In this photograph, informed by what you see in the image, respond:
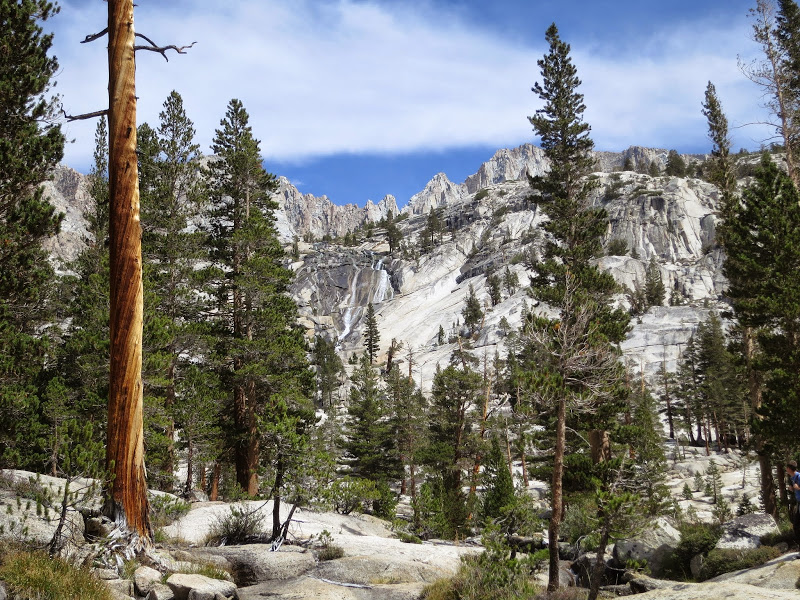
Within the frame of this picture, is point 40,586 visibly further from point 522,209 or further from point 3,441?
point 522,209

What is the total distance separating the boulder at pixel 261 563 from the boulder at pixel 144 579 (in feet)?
7.00

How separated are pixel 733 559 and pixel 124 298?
14.0m

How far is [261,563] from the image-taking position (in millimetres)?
9438

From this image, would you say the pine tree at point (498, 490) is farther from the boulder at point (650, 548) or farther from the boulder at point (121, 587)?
the boulder at point (121, 587)

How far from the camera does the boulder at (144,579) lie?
22.8 feet

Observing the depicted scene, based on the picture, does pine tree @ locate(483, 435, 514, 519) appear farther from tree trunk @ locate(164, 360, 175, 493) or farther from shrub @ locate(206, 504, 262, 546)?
shrub @ locate(206, 504, 262, 546)

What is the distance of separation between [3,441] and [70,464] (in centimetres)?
975

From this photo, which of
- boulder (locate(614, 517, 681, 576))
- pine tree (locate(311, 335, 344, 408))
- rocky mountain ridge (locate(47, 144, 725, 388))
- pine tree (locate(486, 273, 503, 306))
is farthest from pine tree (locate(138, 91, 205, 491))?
→ pine tree (locate(486, 273, 503, 306))

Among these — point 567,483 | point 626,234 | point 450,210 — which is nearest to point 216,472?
point 567,483

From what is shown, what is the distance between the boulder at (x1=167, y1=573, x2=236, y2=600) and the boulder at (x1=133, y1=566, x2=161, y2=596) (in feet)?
0.87

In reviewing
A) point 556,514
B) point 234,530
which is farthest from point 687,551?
point 234,530

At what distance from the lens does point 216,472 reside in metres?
24.7

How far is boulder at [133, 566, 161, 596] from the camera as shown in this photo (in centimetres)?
695

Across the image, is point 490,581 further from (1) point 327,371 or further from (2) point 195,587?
(1) point 327,371
